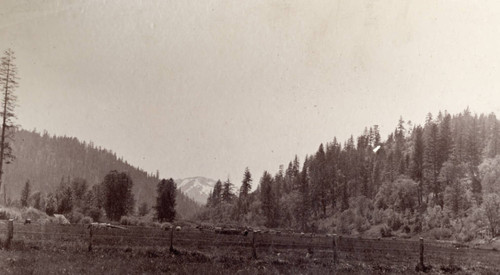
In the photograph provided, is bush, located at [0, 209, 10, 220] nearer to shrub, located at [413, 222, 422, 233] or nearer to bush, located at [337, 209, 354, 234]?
shrub, located at [413, 222, 422, 233]

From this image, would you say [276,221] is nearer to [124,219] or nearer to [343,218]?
[343,218]

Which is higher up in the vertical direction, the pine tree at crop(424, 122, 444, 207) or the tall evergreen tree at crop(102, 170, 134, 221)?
the pine tree at crop(424, 122, 444, 207)

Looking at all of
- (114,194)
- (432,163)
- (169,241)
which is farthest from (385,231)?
Result: (169,241)

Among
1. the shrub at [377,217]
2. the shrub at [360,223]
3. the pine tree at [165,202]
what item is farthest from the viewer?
the shrub at [377,217]

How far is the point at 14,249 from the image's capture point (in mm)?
20281

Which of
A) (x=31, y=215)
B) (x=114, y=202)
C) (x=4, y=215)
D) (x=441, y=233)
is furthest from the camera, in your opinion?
(x=114, y=202)

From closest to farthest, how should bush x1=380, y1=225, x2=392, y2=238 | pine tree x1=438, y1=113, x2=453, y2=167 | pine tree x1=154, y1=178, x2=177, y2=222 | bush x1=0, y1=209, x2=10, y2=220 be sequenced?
bush x1=0, y1=209, x2=10, y2=220 → bush x1=380, y1=225, x2=392, y2=238 → pine tree x1=154, y1=178, x2=177, y2=222 → pine tree x1=438, y1=113, x2=453, y2=167

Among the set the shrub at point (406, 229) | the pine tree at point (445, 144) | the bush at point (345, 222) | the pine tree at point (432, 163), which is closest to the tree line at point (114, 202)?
the bush at point (345, 222)

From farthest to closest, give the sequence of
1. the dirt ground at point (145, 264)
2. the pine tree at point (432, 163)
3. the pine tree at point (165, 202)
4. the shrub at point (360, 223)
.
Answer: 1. the pine tree at point (432, 163)
2. the shrub at point (360, 223)
3. the pine tree at point (165, 202)
4. the dirt ground at point (145, 264)

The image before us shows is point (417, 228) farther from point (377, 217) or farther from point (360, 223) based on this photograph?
point (360, 223)

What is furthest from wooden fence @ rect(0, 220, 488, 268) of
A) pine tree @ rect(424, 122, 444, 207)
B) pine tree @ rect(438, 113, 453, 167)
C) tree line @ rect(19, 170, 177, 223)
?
pine tree @ rect(438, 113, 453, 167)

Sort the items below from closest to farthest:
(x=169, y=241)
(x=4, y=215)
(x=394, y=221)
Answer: (x=169, y=241)
(x=4, y=215)
(x=394, y=221)

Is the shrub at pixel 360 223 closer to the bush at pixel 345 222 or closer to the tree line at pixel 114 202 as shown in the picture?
the bush at pixel 345 222

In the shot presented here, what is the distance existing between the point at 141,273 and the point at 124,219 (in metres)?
79.6
